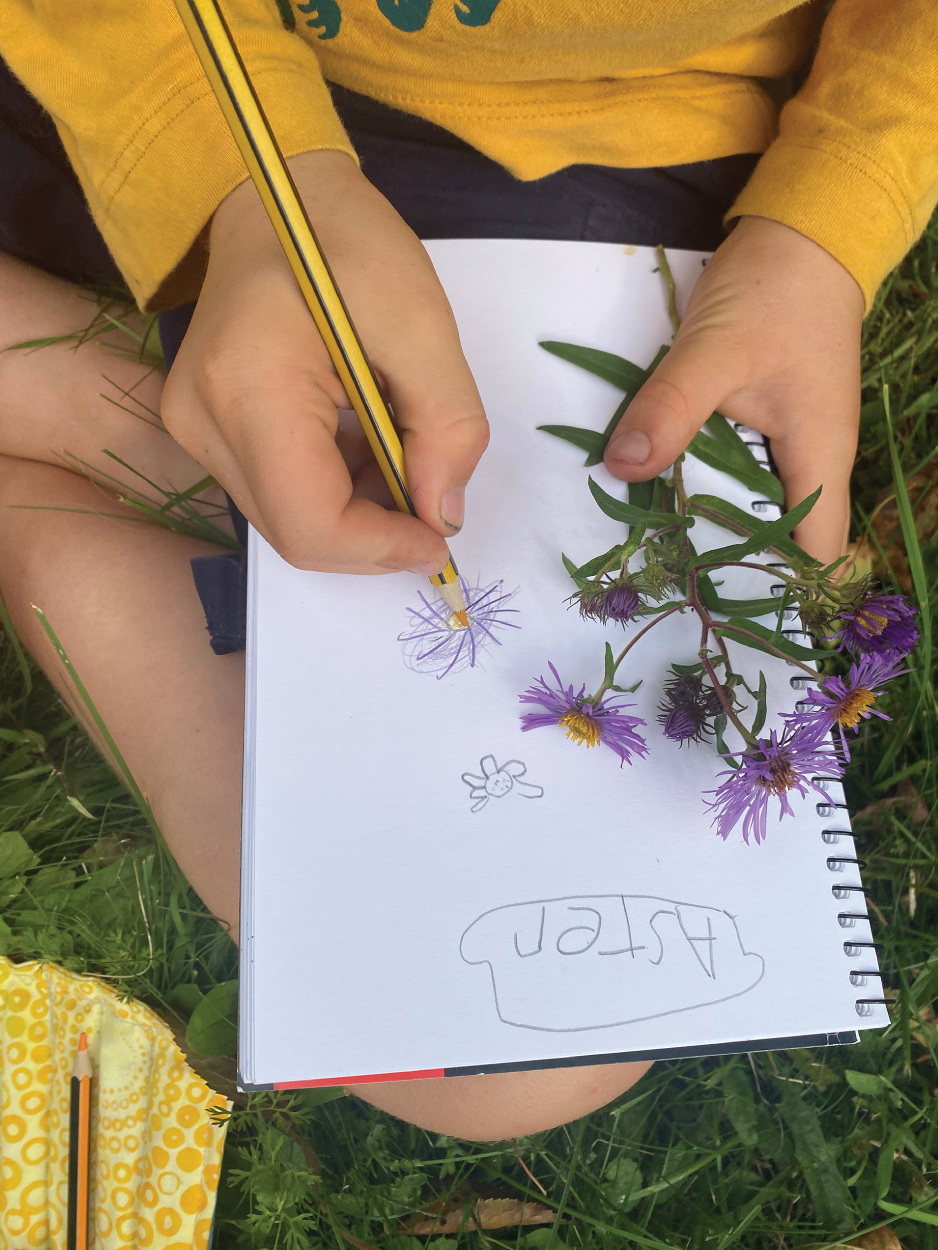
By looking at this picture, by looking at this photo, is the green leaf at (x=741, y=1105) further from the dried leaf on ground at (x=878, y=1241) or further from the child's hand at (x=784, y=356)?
the child's hand at (x=784, y=356)

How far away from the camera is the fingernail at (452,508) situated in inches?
23.6

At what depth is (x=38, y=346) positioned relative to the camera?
0.99m

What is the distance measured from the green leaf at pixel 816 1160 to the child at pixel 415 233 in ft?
0.70

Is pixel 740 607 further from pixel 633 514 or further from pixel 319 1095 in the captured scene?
pixel 319 1095

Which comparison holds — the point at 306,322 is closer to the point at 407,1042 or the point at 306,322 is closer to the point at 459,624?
the point at 459,624

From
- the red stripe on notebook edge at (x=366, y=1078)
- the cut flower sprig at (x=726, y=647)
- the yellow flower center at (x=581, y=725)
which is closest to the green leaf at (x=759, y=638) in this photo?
the cut flower sprig at (x=726, y=647)

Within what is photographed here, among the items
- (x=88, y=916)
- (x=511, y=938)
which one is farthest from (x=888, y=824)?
(x=88, y=916)

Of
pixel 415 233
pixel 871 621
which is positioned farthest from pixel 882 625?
pixel 415 233

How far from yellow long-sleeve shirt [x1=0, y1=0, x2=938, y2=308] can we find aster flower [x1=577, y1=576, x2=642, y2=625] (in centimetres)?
39

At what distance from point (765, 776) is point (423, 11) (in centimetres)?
66

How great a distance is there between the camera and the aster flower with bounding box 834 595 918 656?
1.87 ft

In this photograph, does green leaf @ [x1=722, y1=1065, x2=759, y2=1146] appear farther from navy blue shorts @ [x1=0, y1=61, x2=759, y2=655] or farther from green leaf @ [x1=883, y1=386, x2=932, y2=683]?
navy blue shorts @ [x1=0, y1=61, x2=759, y2=655]

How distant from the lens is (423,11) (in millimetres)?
710

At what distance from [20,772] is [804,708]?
872 mm
